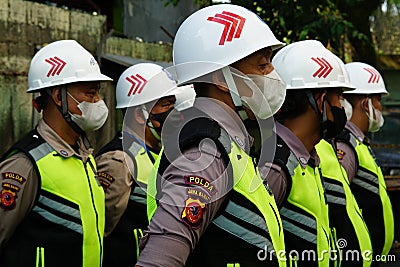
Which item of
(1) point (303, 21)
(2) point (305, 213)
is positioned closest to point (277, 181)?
(2) point (305, 213)

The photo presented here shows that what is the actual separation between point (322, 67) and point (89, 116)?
1.30m

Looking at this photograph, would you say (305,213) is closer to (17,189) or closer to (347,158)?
(17,189)

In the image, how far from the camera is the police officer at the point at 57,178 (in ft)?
11.1

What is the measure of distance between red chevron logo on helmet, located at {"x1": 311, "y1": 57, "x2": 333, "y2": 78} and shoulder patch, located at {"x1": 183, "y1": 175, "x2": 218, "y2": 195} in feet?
5.34

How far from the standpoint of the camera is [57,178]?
351 centimetres

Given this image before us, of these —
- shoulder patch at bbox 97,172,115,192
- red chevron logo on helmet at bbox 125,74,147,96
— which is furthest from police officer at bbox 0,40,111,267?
red chevron logo on helmet at bbox 125,74,147,96

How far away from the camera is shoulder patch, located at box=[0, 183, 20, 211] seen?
10.9 feet

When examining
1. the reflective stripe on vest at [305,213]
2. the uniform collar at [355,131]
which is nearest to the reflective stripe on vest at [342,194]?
the reflective stripe on vest at [305,213]

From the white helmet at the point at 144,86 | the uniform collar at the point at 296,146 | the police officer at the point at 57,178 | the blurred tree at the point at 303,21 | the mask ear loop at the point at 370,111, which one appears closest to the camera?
the uniform collar at the point at 296,146

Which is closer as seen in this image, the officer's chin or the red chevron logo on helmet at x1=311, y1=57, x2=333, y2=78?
the officer's chin

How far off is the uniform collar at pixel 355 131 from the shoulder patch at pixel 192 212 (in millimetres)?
2932

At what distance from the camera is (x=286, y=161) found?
3074 millimetres

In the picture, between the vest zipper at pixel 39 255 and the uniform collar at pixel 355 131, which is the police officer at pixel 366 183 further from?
the vest zipper at pixel 39 255

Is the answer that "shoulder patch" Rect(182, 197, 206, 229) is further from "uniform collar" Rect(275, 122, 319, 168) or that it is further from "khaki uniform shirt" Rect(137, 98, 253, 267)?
"uniform collar" Rect(275, 122, 319, 168)
